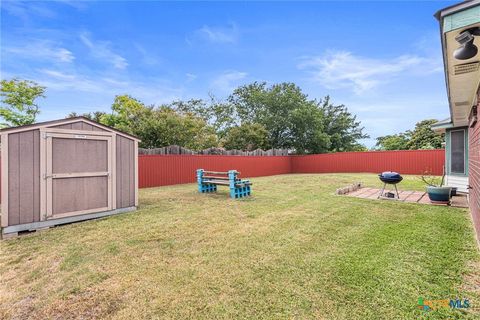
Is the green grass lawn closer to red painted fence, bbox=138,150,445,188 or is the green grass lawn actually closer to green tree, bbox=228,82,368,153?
red painted fence, bbox=138,150,445,188

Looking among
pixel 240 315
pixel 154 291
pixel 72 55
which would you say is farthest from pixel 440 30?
pixel 72 55

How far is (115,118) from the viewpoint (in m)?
16.4

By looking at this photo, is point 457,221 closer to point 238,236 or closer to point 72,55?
point 238,236

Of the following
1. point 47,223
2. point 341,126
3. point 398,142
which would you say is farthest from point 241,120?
point 47,223

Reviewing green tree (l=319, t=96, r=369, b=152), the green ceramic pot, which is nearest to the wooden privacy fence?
green tree (l=319, t=96, r=369, b=152)

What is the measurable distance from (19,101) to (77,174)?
1415cm

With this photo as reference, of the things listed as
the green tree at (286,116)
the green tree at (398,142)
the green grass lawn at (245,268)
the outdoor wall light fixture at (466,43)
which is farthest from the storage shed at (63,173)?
the green tree at (398,142)

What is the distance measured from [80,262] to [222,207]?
121 inches

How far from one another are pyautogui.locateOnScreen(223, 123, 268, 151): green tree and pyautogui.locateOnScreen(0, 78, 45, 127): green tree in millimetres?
12088

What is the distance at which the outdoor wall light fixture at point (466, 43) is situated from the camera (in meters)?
1.92

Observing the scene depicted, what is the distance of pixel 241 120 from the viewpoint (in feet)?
73.4

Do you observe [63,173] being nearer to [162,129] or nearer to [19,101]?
[162,129]

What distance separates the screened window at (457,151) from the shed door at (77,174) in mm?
8684

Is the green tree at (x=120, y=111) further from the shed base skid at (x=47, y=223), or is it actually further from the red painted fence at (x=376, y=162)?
the red painted fence at (x=376, y=162)
